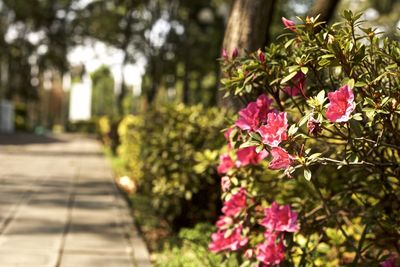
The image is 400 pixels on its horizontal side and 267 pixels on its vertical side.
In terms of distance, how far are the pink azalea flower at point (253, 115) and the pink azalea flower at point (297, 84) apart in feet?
0.55

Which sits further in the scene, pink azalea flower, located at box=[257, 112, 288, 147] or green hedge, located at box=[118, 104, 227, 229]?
green hedge, located at box=[118, 104, 227, 229]

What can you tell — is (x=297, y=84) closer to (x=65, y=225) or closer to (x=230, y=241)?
(x=230, y=241)

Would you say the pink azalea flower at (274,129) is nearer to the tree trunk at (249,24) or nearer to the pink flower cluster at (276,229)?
the pink flower cluster at (276,229)

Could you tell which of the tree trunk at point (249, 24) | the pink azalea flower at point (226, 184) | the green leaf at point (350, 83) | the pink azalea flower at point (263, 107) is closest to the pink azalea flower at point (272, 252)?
the pink azalea flower at point (226, 184)

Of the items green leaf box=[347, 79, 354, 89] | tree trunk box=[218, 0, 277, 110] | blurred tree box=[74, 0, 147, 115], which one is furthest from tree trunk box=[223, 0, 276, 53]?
blurred tree box=[74, 0, 147, 115]

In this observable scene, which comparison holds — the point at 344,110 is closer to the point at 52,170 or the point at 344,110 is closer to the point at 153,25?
the point at 52,170

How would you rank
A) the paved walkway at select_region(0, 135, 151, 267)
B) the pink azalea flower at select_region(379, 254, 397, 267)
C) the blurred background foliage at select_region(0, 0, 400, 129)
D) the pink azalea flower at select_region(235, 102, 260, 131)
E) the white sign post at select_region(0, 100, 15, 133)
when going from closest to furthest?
1. the pink azalea flower at select_region(235, 102, 260, 131)
2. the pink azalea flower at select_region(379, 254, 397, 267)
3. the paved walkway at select_region(0, 135, 151, 267)
4. the blurred background foliage at select_region(0, 0, 400, 129)
5. the white sign post at select_region(0, 100, 15, 133)

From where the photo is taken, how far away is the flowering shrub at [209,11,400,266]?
257 centimetres

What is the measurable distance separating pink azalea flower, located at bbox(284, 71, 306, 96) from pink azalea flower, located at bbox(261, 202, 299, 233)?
0.66m

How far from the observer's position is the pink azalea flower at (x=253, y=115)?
313 cm

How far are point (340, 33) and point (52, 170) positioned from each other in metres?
11.0

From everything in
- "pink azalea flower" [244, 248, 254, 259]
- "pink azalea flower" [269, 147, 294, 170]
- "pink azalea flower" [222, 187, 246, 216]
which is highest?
"pink azalea flower" [269, 147, 294, 170]

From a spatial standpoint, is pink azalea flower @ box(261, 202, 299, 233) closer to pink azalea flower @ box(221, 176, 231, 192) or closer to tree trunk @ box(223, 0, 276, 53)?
pink azalea flower @ box(221, 176, 231, 192)

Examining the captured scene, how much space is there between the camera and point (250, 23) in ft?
19.7
